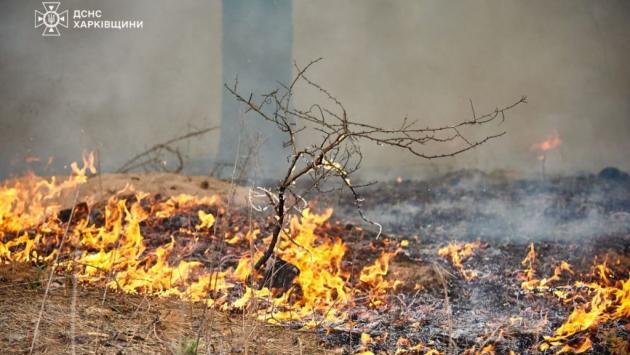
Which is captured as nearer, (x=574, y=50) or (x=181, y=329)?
(x=181, y=329)

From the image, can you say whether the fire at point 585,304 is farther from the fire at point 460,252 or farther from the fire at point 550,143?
the fire at point 550,143

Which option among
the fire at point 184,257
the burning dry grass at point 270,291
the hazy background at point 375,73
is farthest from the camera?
the hazy background at point 375,73

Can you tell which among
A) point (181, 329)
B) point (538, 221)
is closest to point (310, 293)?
point (181, 329)

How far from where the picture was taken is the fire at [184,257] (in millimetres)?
4206

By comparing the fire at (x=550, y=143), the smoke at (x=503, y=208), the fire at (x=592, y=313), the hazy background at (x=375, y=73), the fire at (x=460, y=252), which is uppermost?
the hazy background at (x=375, y=73)

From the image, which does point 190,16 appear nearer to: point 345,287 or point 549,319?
point 345,287

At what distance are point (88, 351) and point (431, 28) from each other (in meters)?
9.47

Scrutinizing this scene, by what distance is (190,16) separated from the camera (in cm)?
1045

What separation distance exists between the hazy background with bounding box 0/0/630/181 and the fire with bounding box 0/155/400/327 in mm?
3520

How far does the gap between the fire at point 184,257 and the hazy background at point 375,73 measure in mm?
3520

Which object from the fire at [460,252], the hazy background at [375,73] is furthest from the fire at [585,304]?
the hazy background at [375,73]

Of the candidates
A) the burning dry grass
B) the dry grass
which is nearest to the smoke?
the burning dry grass

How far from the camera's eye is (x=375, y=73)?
1077cm

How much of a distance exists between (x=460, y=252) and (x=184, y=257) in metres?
3.13
